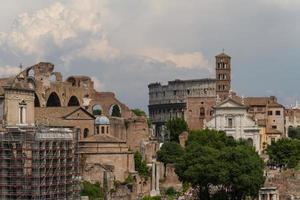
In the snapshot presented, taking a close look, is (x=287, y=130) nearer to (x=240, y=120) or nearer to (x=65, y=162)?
(x=240, y=120)

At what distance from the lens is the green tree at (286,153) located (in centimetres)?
8081

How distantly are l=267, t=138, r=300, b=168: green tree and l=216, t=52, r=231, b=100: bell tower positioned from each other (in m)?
22.5

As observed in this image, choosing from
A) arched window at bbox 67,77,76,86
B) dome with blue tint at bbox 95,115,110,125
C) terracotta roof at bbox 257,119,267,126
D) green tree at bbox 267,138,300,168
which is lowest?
green tree at bbox 267,138,300,168

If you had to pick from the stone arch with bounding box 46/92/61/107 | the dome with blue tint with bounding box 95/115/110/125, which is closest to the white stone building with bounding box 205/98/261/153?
the stone arch with bounding box 46/92/61/107

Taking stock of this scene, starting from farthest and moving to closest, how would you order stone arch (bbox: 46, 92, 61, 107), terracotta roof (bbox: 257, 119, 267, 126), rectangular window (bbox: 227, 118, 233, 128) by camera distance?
terracotta roof (bbox: 257, 119, 267, 126) → rectangular window (bbox: 227, 118, 233, 128) → stone arch (bbox: 46, 92, 61, 107)

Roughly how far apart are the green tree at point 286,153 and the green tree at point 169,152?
9.67m

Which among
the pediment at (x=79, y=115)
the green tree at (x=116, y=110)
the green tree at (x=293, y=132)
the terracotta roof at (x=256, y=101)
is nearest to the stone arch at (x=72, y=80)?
the green tree at (x=116, y=110)

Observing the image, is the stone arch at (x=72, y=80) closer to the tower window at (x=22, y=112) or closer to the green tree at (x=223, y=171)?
→ the green tree at (x=223, y=171)

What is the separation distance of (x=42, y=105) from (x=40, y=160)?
2859cm

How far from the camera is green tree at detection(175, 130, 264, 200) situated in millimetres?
63562

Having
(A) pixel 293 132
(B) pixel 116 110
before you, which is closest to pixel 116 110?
(B) pixel 116 110

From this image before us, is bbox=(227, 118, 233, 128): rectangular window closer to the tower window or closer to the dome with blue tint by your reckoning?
the dome with blue tint

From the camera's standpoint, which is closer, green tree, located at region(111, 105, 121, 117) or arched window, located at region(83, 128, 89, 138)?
arched window, located at region(83, 128, 89, 138)

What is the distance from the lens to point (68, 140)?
174 ft
